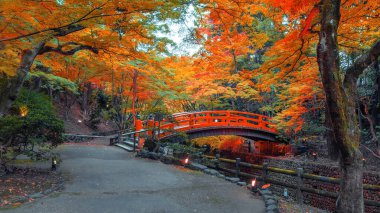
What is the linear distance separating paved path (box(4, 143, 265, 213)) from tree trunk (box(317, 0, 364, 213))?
1.66 meters

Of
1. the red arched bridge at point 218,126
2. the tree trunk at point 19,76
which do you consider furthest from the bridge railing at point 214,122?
the tree trunk at point 19,76

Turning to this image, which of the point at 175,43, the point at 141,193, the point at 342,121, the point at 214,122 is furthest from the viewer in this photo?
the point at 214,122

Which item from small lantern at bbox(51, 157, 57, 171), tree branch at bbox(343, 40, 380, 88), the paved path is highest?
tree branch at bbox(343, 40, 380, 88)

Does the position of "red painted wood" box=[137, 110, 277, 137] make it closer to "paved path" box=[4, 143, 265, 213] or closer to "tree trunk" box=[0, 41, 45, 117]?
"paved path" box=[4, 143, 265, 213]

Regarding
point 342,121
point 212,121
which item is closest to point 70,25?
point 342,121

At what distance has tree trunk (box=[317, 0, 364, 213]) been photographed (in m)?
4.26

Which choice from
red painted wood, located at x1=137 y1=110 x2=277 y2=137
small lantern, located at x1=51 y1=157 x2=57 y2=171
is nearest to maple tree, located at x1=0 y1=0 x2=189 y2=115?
small lantern, located at x1=51 y1=157 x2=57 y2=171

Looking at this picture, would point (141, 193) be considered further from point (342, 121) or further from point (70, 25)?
point (342, 121)

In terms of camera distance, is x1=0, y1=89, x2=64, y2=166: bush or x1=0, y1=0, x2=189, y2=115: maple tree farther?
x1=0, y1=89, x2=64, y2=166: bush

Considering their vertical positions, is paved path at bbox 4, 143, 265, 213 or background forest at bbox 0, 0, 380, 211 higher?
background forest at bbox 0, 0, 380, 211

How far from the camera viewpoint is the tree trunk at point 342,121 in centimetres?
426

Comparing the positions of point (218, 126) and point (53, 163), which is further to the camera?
point (218, 126)

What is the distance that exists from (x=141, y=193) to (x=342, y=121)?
13.8 feet

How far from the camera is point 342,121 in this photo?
4258 millimetres
